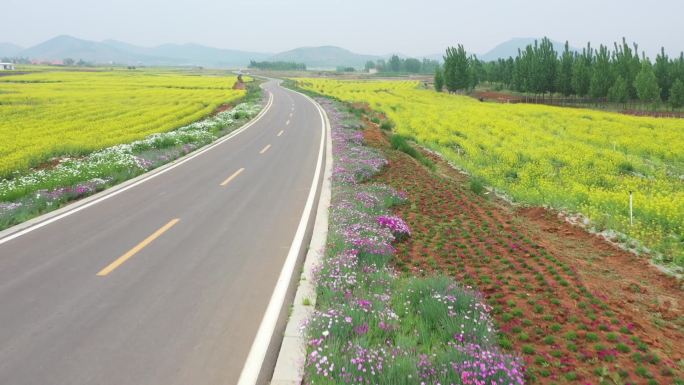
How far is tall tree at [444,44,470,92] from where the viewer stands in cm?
8331

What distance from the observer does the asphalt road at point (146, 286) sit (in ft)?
14.3

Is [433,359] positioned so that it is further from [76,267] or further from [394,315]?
[76,267]

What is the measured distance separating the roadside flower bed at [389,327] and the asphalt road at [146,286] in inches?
33.0

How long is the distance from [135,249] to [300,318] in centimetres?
387

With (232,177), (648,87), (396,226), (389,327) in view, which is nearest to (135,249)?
(396,226)

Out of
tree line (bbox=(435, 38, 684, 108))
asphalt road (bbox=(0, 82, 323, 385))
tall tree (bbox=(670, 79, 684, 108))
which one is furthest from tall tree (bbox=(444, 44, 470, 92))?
asphalt road (bbox=(0, 82, 323, 385))

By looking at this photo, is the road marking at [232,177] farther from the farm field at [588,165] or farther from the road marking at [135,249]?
the farm field at [588,165]

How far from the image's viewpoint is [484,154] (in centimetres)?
1955

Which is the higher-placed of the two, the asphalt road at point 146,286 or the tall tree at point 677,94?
the tall tree at point 677,94

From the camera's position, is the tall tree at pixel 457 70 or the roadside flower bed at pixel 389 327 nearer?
the roadside flower bed at pixel 389 327

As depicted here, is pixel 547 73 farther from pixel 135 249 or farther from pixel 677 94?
pixel 135 249

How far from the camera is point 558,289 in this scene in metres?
5.81

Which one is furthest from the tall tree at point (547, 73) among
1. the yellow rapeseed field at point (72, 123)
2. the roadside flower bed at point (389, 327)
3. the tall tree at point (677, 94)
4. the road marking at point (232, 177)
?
the roadside flower bed at point (389, 327)

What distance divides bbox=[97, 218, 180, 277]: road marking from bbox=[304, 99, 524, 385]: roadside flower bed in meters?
3.32
